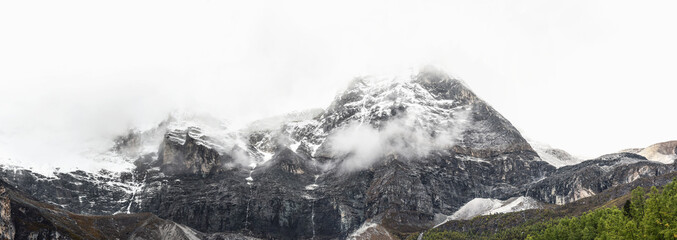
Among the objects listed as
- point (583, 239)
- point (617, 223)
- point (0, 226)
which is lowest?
point (0, 226)

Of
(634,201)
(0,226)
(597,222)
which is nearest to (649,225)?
(634,201)

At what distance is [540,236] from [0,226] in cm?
18976

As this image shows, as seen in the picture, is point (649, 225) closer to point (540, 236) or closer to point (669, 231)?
point (669, 231)

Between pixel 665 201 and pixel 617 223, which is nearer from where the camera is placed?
pixel 665 201

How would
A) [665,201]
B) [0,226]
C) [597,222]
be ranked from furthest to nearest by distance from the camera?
1. [0,226]
2. [597,222]
3. [665,201]

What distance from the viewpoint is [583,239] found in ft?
473

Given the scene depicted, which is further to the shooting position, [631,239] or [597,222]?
[597,222]

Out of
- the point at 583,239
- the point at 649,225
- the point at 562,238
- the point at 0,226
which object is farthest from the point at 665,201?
the point at 0,226

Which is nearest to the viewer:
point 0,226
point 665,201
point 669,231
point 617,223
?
point 669,231

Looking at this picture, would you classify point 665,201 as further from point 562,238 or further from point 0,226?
point 0,226

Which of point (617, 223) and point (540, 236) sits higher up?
point (617, 223)

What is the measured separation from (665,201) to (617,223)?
15.3 metres

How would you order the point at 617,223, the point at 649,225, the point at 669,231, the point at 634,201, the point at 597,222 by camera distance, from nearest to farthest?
the point at 669,231 < the point at 649,225 < the point at 617,223 < the point at 634,201 < the point at 597,222

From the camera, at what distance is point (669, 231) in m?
91.6
